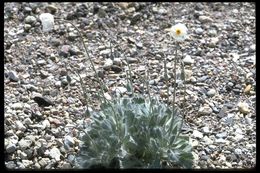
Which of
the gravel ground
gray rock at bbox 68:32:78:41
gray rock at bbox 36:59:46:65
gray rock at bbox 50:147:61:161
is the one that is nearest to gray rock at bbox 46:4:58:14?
the gravel ground

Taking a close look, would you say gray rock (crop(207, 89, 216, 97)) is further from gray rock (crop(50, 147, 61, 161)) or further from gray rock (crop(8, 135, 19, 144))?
gray rock (crop(8, 135, 19, 144))

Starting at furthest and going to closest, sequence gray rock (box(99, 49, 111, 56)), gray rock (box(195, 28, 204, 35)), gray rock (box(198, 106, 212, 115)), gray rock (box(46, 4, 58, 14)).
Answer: gray rock (box(46, 4, 58, 14)) → gray rock (box(195, 28, 204, 35)) → gray rock (box(99, 49, 111, 56)) → gray rock (box(198, 106, 212, 115))

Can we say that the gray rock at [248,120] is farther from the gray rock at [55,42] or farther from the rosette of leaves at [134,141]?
the gray rock at [55,42]

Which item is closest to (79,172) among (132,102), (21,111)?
(132,102)

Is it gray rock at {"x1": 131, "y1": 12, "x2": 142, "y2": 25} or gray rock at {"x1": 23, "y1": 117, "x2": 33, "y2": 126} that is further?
gray rock at {"x1": 131, "y1": 12, "x2": 142, "y2": 25}

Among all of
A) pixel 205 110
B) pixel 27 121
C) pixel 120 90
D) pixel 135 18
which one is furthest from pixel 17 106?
pixel 135 18
